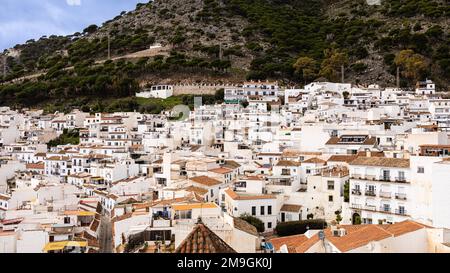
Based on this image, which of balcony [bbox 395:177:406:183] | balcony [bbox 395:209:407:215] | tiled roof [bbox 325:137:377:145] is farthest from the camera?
tiled roof [bbox 325:137:377:145]

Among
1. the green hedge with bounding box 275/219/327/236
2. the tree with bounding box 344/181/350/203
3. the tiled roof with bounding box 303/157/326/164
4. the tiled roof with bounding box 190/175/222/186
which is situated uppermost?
the tiled roof with bounding box 303/157/326/164

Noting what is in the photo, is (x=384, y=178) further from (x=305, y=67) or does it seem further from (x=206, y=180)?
(x=305, y=67)

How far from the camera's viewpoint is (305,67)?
1393 inches

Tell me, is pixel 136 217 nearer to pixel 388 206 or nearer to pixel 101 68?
pixel 388 206

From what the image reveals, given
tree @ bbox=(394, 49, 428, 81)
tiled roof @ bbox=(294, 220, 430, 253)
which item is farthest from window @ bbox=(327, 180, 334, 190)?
tree @ bbox=(394, 49, 428, 81)

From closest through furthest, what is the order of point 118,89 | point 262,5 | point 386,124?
point 386,124
point 118,89
point 262,5

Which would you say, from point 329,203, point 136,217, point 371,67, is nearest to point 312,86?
point 371,67

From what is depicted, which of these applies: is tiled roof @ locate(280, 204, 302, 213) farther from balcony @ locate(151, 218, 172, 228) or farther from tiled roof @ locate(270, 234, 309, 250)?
balcony @ locate(151, 218, 172, 228)

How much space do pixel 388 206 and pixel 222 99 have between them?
21.9 m

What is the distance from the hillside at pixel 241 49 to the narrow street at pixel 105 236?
72.3ft

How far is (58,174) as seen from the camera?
65.8ft

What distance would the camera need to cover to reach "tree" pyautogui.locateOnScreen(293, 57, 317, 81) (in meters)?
34.7

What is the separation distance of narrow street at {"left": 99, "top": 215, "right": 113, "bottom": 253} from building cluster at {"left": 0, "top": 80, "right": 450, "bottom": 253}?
29 mm

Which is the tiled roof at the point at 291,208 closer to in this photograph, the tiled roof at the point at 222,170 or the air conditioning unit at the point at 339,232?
the tiled roof at the point at 222,170
